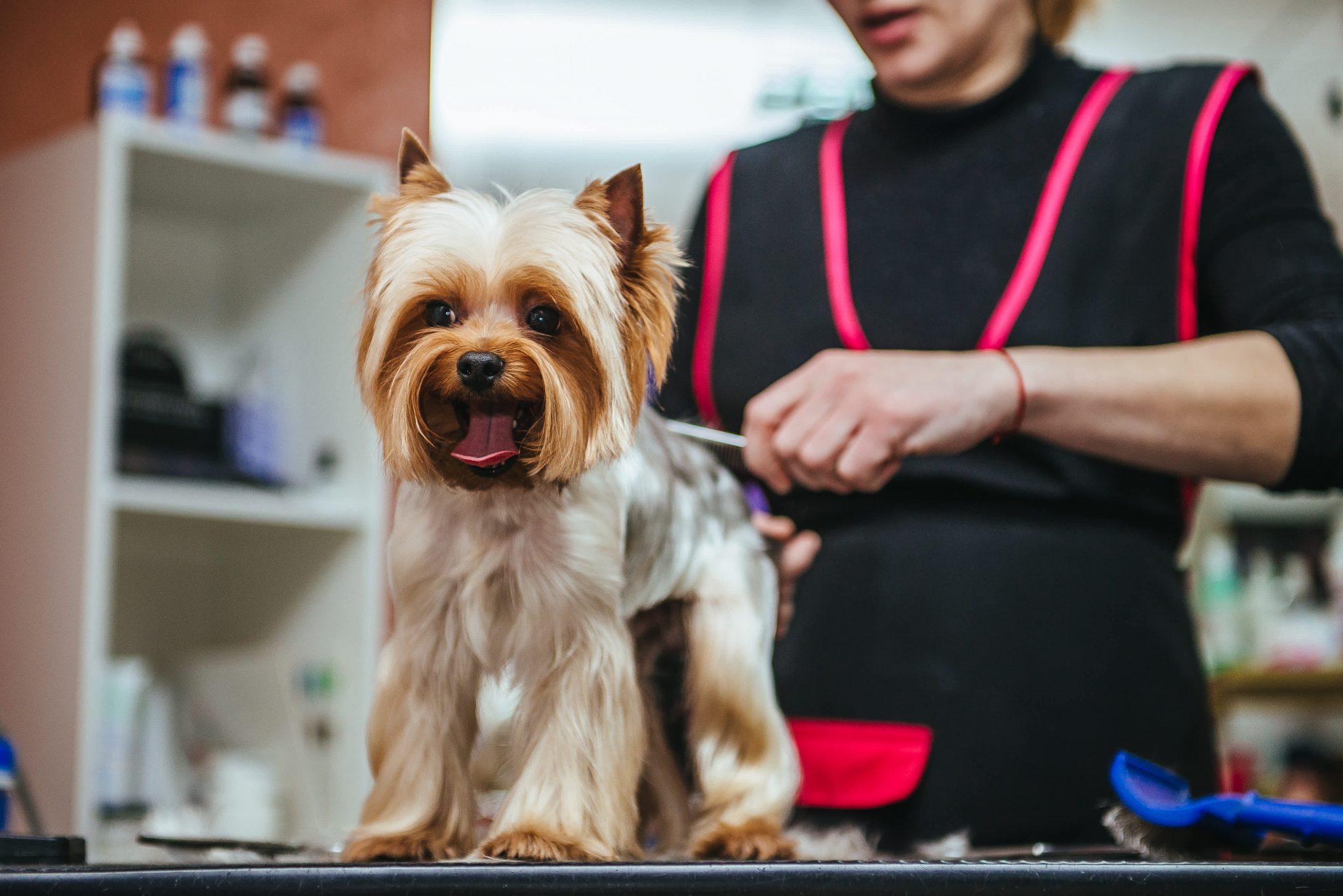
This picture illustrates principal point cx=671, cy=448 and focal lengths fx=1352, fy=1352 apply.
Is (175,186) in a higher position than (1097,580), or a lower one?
higher

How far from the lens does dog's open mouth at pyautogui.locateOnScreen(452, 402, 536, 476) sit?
2.30ft

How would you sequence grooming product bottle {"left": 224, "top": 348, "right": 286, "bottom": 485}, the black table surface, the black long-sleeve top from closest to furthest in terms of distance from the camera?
the black table surface, the black long-sleeve top, grooming product bottle {"left": 224, "top": 348, "right": 286, "bottom": 485}

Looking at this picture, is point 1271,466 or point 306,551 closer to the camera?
point 1271,466

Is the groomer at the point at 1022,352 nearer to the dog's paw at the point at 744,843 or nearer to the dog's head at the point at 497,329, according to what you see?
the dog's paw at the point at 744,843

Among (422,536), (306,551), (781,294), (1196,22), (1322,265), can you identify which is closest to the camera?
(422,536)

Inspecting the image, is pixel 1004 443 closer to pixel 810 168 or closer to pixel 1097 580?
pixel 1097 580

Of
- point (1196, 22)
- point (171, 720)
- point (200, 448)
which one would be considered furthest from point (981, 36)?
point (1196, 22)

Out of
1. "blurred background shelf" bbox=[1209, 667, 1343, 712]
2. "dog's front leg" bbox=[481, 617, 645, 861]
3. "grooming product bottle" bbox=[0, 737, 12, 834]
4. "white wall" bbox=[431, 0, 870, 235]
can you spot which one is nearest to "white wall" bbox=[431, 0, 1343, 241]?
"white wall" bbox=[431, 0, 870, 235]

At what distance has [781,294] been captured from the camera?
4.11ft

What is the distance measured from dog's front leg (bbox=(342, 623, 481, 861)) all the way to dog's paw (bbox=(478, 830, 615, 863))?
0.05 metres

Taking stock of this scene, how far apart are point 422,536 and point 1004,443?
602 millimetres

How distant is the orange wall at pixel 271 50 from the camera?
270 cm

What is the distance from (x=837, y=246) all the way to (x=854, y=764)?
0.46m

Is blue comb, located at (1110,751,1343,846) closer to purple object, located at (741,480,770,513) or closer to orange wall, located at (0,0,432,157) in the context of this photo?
purple object, located at (741,480,770,513)
